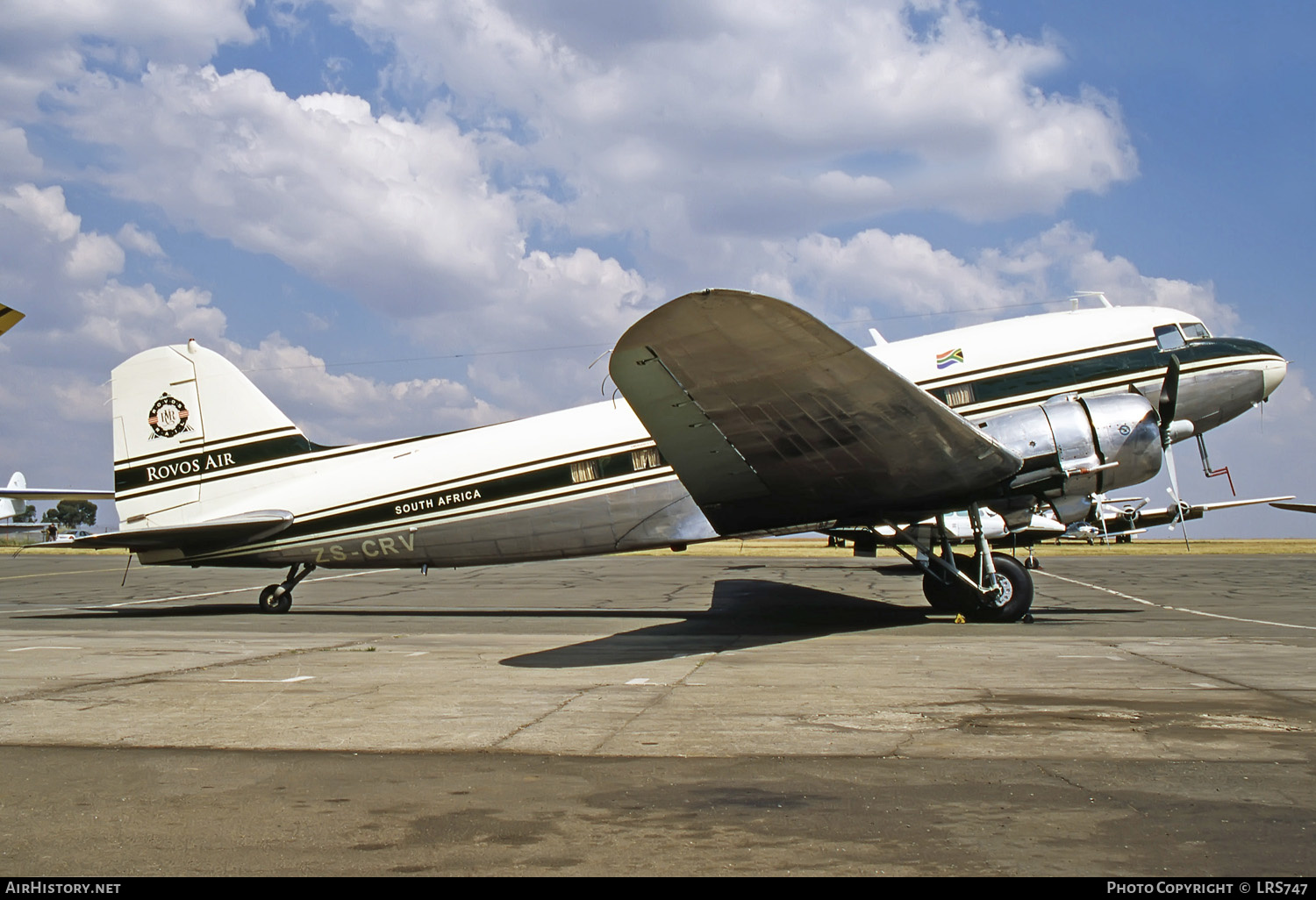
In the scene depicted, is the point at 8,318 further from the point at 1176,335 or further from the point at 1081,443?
the point at 1176,335

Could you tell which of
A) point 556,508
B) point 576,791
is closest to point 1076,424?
point 556,508

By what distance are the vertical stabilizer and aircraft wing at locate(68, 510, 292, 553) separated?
0.54 meters

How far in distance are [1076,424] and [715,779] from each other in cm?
1095

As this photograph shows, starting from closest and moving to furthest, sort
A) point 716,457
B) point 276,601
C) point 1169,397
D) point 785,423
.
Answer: point 785,423
point 716,457
point 1169,397
point 276,601

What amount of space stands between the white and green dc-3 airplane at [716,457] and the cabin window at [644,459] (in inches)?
1.2

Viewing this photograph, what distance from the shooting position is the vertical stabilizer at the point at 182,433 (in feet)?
55.6

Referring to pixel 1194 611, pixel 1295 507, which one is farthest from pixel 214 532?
pixel 1295 507

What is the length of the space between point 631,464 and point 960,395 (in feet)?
18.7

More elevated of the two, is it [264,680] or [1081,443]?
[1081,443]

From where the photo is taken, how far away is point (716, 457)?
1264 cm

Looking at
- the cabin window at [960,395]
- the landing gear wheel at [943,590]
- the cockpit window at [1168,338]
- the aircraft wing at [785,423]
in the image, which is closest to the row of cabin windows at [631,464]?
the aircraft wing at [785,423]

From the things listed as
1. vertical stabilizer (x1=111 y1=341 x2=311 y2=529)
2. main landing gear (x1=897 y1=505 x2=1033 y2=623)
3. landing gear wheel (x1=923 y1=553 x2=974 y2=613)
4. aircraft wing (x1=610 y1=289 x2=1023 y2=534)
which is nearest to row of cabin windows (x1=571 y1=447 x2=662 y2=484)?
aircraft wing (x1=610 y1=289 x2=1023 y2=534)

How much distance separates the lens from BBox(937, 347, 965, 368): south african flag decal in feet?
50.2

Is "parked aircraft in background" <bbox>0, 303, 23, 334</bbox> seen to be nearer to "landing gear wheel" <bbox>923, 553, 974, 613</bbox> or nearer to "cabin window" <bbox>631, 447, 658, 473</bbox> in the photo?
"cabin window" <bbox>631, 447, 658, 473</bbox>
